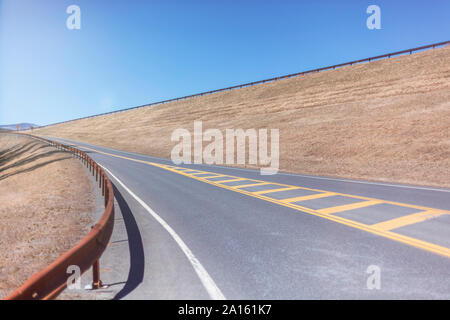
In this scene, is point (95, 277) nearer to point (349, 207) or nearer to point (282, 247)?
point (282, 247)

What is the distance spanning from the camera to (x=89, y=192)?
1161 cm

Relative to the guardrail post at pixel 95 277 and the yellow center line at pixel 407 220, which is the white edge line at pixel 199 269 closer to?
the guardrail post at pixel 95 277

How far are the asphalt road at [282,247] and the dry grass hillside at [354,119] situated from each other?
24.3 feet

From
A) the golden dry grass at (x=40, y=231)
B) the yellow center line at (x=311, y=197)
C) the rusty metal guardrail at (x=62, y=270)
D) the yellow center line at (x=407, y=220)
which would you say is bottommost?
the golden dry grass at (x=40, y=231)

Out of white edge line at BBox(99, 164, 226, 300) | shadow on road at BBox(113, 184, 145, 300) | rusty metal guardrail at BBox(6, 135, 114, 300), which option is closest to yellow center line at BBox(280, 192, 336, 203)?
white edge line at BBox(99, 164, 226, 300)

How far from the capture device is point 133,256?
5.19 m

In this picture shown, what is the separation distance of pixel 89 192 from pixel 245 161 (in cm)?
1466

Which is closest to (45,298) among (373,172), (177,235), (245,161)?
(177,235)

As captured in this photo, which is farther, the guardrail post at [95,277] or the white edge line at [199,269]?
the guardrail post at [95,277]

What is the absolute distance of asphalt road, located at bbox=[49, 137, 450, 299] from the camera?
3904 millimetres

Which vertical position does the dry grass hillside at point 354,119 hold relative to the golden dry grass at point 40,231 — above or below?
above

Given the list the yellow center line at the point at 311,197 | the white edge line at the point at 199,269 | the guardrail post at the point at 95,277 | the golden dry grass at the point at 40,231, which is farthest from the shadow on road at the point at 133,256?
the yellow center line at the point at 311,197

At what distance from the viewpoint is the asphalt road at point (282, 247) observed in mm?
3904
